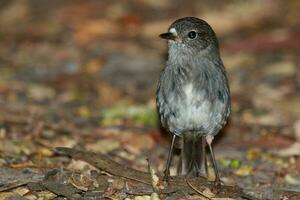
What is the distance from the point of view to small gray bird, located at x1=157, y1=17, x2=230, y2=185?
17.2 feet

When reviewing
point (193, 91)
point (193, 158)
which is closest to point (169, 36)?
point (193, 91)

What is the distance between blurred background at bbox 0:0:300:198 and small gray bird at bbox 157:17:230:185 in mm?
445

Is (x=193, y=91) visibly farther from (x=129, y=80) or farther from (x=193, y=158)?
(x=129, y=80)

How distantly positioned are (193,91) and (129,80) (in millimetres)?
2996

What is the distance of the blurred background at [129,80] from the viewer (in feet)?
20.2

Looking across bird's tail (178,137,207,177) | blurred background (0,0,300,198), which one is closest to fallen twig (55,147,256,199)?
bird's tail (178,137,207,177)

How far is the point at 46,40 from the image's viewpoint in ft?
30.4

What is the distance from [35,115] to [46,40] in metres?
2.58

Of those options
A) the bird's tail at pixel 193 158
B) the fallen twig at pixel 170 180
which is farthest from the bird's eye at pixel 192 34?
the fallen twig at pixel 170 180

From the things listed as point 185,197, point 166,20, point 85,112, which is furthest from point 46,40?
point 185,197

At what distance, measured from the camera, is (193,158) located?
548 centimetres

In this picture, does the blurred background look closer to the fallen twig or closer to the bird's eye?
the fallen twig

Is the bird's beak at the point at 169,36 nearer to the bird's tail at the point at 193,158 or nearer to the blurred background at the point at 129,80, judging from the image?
the bird's tail at the point at 193,158

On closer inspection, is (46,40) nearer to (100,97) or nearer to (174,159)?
(100,97)
